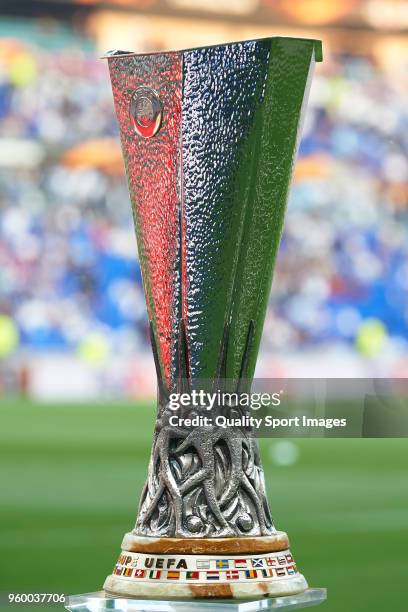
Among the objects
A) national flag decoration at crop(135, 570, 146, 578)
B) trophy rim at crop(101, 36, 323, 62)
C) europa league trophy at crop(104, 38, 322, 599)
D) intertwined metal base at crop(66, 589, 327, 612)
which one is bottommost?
intertwined metal base at crop(66, 589, 327, 612)

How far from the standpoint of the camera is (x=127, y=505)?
6.16m

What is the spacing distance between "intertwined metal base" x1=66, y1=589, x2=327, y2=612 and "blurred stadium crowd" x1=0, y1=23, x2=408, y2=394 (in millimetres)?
11409

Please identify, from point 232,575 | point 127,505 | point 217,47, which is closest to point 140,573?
point 232,575

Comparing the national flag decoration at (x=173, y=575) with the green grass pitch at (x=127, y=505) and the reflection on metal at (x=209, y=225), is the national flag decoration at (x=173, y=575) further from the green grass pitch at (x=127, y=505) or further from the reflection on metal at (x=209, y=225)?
the green grass pitch at (x=127, y=505)

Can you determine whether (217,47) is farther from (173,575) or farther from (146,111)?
(173,575)

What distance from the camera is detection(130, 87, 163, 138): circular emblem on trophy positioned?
6.90 feet

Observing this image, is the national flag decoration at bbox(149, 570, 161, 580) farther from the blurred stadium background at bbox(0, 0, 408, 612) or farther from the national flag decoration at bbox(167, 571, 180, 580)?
the blurred stadium background at bbox(0, 0, 408, 612)

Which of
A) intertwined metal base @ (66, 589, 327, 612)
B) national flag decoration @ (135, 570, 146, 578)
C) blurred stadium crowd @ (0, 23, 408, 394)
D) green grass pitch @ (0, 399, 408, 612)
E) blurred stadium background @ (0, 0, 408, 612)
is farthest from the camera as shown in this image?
blurred stadium crowd @ (0, 23, 408, 394)

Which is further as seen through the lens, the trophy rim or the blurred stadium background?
the blurred stadium background

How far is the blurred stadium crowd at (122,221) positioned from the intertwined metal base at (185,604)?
11409 millimetres

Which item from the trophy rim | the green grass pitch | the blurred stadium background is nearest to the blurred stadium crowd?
the blurred stadium background

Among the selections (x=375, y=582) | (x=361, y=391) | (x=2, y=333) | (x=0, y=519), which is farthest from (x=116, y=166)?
(x=361, y=391)

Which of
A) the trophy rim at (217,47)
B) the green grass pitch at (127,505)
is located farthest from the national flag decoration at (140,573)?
the green grass pitch at (127,505)

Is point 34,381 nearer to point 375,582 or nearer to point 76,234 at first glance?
point 76,234
